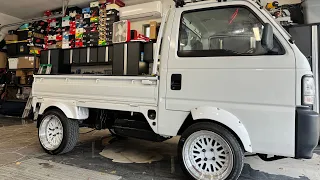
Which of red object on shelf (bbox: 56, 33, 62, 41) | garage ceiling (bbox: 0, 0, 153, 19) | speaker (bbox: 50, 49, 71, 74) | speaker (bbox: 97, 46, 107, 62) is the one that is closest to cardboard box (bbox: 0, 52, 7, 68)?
garage ceiling (bbox: 0, 0, 153, 19)

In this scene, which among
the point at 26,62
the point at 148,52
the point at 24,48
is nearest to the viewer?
the point at 148,52

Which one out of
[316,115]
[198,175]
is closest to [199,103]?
[198,175]

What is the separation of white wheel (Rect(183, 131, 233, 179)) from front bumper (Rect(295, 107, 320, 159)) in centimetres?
59

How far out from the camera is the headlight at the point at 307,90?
192cm

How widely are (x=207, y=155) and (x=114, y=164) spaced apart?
4.25ft

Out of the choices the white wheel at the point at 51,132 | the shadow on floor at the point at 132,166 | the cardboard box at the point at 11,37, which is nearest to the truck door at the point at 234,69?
the shadow on floor at the point at 132,166

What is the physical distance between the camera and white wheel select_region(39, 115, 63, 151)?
128 inches

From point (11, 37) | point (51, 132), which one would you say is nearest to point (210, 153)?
point (51, 132)

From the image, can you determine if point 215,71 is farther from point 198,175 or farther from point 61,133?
point 61,133

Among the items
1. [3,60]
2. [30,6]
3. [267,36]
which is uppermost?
[30,6]

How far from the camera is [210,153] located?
7.43 ft

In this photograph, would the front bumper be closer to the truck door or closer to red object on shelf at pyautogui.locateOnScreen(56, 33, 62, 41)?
the truck door

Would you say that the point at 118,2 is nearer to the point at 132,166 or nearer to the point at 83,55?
the point at 83,55

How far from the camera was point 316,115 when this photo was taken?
1897 millimetres
